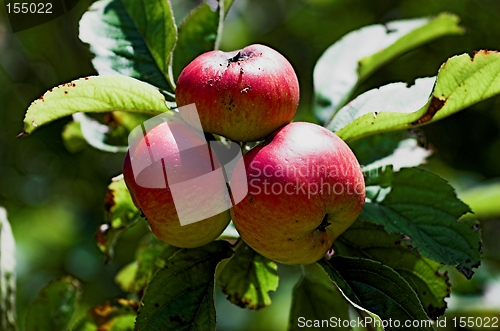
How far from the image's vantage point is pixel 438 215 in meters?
1.50

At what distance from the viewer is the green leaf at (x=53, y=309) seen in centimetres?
192

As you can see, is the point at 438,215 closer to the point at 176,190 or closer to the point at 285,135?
the point at 285,135

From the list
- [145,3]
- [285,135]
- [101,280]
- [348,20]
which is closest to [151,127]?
[285,135]

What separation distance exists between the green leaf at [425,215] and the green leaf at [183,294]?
426 millimetres

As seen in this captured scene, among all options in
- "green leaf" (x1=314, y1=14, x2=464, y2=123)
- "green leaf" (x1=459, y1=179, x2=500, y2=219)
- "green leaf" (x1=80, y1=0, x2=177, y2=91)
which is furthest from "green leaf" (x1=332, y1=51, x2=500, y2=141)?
"green leaf" (x1=459, y1=179, x2=500, y2=219)

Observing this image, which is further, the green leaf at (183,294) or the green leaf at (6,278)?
the green leaf at (6,278)

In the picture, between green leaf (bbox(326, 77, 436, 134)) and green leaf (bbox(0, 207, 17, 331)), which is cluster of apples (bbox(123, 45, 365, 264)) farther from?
green leaf (bbox(0, 207, 17, 331))

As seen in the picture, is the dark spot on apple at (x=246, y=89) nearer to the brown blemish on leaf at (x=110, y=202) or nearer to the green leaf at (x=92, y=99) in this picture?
the green leaf at (x=92, y=99)

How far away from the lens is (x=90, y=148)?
9.52 feet

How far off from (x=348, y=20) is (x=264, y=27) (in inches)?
22.1

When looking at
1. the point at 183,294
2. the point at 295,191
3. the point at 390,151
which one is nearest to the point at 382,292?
the point at 295,191

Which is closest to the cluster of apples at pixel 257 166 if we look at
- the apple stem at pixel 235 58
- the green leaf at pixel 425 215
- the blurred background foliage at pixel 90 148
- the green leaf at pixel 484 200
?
the apple stem at pixel 235 58

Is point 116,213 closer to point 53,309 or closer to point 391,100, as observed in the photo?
point 53,309

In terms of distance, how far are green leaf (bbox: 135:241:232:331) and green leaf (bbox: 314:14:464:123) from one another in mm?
612
